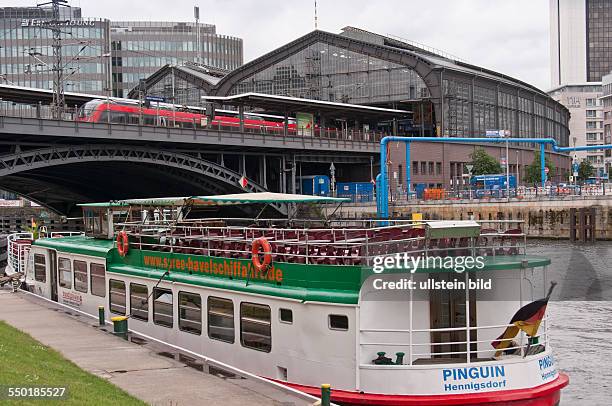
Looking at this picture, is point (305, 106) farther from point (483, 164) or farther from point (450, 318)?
point (450, 318)

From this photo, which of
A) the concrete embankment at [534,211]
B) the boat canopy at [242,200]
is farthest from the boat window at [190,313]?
the concrete embankment at [534,211]

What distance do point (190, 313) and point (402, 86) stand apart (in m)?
71.4

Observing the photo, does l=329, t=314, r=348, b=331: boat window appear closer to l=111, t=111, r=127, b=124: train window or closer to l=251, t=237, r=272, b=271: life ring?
l=251, t=237, r=272, b=271: life ring

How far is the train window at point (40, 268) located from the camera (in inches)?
1070

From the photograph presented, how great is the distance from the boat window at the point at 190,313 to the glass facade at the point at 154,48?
360ft

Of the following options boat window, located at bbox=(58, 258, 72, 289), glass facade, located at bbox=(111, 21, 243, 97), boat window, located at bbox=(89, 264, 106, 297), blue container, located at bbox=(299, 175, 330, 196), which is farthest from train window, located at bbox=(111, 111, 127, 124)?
glass facade, located at bbox=(111, 21, 243, 97)

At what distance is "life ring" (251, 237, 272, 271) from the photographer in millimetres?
15656

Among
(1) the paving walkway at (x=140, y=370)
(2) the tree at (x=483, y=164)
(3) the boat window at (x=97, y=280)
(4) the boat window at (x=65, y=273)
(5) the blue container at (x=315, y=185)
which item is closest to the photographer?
(1) the paving walkway at (x=140, y=370)

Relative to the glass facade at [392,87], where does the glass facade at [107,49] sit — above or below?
above

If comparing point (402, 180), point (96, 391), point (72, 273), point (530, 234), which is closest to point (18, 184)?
point (402, 180)

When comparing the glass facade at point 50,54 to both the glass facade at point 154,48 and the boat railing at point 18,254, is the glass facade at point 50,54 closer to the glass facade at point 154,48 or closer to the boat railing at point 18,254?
the glass facade at point 154,48

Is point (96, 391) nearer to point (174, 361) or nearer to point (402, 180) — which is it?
point (174, 361)

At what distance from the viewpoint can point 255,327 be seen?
53.2ft

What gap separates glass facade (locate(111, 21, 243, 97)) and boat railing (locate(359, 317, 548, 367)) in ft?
377
